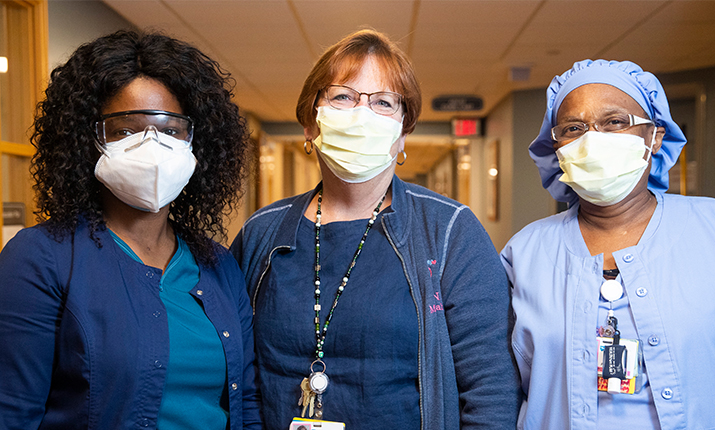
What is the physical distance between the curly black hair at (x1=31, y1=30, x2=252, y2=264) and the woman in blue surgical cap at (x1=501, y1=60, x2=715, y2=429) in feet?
3.10

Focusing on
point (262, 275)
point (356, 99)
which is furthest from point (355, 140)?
point (262, 275)

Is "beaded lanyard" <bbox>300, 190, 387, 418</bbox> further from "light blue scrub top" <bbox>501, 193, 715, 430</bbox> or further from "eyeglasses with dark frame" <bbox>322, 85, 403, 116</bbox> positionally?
"light blue scrub top" <bbox>501, 193, 715, 430</bbox>

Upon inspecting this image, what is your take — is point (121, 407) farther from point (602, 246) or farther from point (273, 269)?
point (602, 246)

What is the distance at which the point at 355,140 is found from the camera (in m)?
1.42

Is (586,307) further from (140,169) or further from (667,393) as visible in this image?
(140,169)

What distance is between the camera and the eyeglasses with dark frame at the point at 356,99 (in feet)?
4.73

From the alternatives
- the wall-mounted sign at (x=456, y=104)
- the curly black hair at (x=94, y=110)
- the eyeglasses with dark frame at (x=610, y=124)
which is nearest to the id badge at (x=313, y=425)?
the curly black hair at (x=94, y=110)

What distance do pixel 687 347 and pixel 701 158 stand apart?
206 inches

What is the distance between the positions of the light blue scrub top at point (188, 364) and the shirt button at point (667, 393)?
107 cm

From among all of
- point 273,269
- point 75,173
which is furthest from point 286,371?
point 75,173

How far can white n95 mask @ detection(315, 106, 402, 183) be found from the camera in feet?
4.66

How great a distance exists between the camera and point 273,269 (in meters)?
1.48

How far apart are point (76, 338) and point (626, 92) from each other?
4.84 ft

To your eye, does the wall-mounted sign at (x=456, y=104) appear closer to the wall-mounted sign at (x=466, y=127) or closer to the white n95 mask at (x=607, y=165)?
the wall-mounted sign at (x=466, y=127)
